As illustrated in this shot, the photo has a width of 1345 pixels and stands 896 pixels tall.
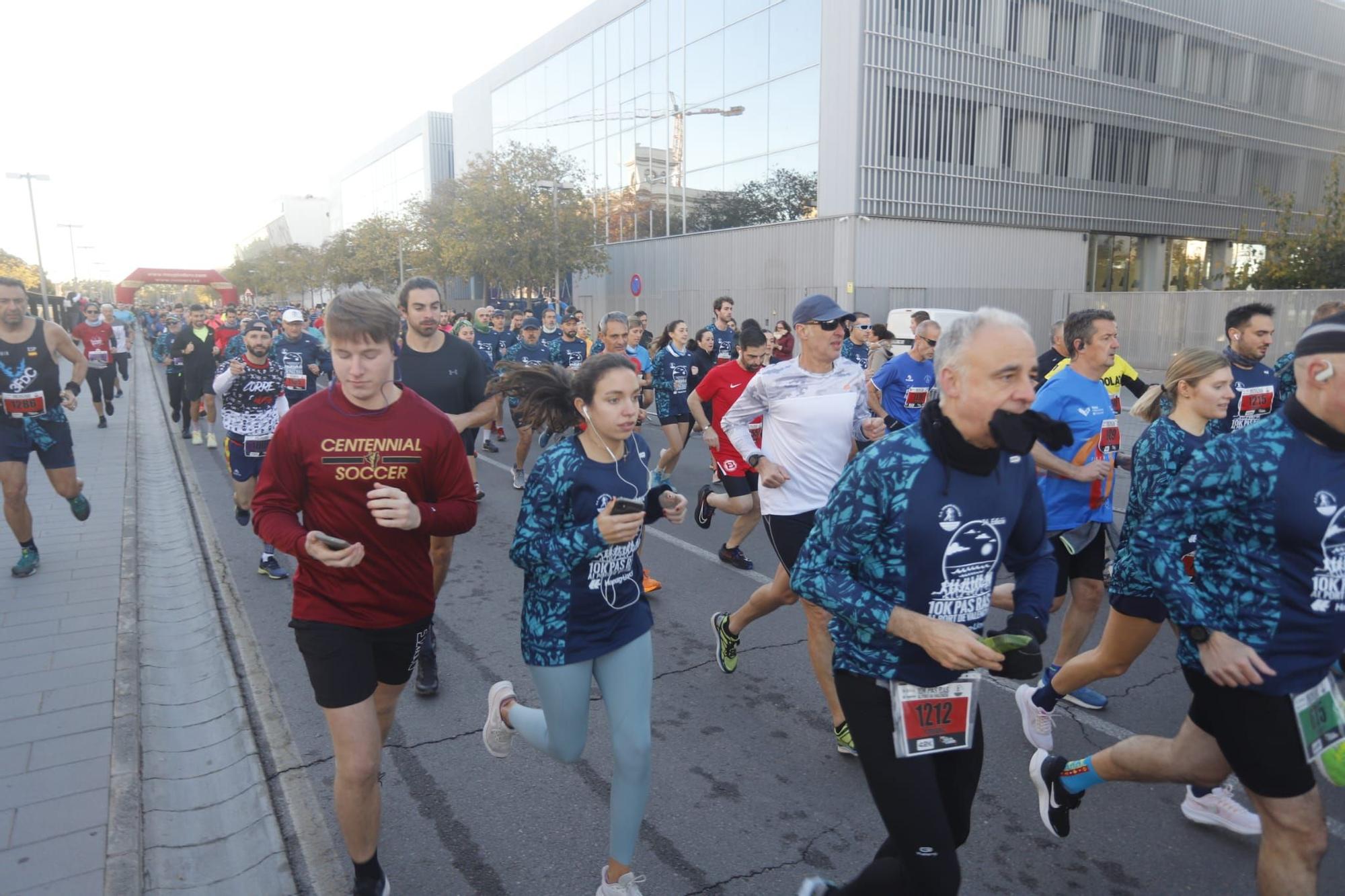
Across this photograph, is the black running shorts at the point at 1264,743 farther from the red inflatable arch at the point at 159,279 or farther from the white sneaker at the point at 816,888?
the red inflatable arch at the point at 159,279

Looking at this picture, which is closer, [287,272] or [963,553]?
[963,553]

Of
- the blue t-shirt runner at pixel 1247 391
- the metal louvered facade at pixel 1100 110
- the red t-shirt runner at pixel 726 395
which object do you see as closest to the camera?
the blue t-shirt runner at pixel 1247 391

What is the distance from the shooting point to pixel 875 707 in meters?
2.34

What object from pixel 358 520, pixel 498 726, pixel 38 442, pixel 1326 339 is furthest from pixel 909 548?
pixel 38 442

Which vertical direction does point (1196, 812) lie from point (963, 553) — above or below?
below

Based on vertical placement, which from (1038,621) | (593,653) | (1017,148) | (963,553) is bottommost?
(593,653)

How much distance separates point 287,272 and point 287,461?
8266 centimetres

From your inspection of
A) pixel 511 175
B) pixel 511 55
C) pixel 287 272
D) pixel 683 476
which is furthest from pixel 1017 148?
pixel 287 272

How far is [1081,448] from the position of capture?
4.44 m

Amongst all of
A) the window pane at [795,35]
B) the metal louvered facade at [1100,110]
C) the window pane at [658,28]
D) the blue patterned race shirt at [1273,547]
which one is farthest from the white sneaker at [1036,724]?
the window pane at [658,28]

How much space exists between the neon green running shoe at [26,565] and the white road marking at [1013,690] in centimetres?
Answer: 491

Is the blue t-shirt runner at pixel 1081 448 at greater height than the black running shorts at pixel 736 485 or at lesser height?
greater

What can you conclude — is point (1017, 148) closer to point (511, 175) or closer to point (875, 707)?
point (511, 175)

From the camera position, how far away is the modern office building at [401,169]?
63.1 meters
